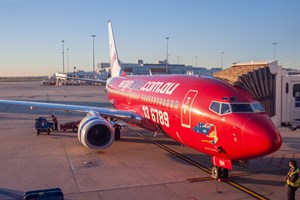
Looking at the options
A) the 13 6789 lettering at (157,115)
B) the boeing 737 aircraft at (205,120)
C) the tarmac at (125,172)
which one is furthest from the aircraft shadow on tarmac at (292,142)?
the 13 6789 lettering at (157,115)

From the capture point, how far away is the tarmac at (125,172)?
11953 millimetres

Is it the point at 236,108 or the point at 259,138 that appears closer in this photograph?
the point at 259,138

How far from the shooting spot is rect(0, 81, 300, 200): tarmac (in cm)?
1195

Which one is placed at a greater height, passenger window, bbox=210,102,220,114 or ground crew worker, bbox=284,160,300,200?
passenger window, bbox=210,102,220,114

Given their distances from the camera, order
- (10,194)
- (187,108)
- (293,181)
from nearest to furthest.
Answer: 1. (293,181)
2. (10,194)
3. (187,108)

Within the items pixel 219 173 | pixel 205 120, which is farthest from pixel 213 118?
pixel 219 173

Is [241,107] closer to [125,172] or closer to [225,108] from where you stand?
[225,108]

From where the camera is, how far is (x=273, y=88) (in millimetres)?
17609

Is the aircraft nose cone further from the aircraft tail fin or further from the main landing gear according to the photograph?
the aircraft tail fin

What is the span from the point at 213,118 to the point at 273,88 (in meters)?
6.84

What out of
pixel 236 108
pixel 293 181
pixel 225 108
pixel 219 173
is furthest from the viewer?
pixel 219 173

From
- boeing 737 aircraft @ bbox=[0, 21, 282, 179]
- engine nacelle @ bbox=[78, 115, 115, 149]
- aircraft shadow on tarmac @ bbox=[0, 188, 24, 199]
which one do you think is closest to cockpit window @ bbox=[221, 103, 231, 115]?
boeing 737 aircraft @ bbox=[0, 21, 282, 179]

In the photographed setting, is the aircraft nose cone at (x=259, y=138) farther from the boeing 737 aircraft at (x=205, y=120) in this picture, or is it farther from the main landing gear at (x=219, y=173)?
the main landing gear at (x=219, y=173)

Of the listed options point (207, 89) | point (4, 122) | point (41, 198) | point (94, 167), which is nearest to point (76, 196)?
point (41, 198)
